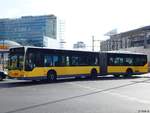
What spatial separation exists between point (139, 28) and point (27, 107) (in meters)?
93.8

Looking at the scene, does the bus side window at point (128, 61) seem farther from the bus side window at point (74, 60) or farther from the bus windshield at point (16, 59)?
the bus windshield at point (16, 59)

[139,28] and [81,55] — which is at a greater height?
[139,28]

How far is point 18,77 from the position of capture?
23.3 m

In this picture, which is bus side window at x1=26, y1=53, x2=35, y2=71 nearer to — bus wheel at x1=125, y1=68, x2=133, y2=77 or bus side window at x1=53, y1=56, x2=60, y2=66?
bus side window at x1=53, y1=56, x2=60, y2=66

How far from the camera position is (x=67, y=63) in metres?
27.6

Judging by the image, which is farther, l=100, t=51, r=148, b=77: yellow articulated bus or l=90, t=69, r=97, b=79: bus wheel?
l=100, t=51, r=148, b=77: yellow articulated bus

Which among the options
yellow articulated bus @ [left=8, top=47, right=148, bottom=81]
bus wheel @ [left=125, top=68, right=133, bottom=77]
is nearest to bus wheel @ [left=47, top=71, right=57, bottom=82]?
yellow articulated bus @ [left=8, top=47, right=148, bottom=81]

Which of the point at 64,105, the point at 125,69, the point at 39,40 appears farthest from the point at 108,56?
the point at 39,40

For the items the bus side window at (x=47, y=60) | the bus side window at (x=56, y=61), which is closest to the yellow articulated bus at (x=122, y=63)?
the bus side window at (x=56, y=61)

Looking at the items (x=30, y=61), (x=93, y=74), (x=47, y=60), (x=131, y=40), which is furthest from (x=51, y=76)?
(x=131, y=40)

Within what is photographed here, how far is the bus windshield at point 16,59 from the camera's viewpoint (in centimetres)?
2355

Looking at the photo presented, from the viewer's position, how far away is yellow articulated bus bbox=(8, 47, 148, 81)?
23672 mm

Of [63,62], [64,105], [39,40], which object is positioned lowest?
[64,105]

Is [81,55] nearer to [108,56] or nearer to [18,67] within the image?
[108,56]
